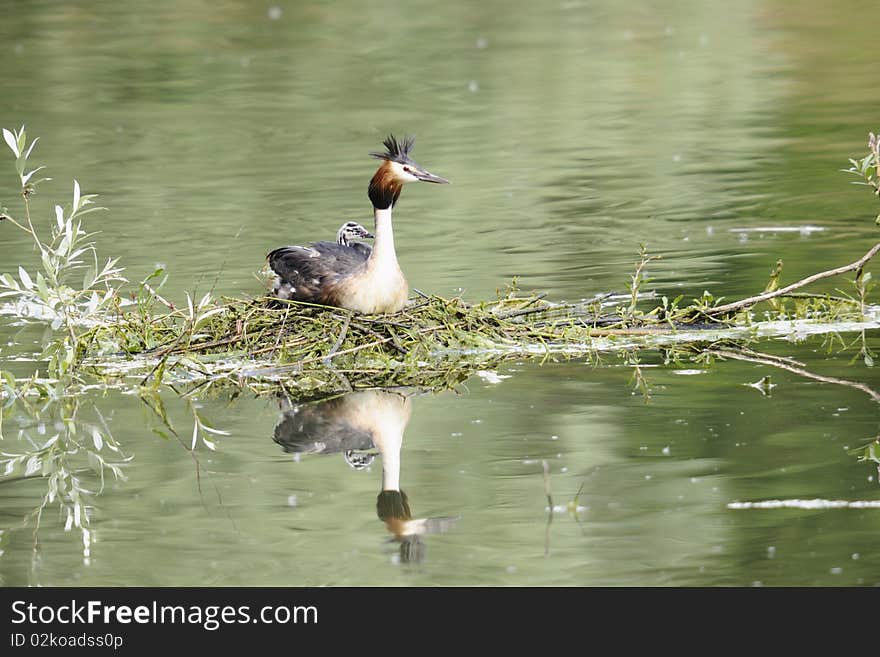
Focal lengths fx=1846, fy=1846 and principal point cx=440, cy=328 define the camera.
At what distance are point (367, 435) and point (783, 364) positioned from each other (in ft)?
8.07

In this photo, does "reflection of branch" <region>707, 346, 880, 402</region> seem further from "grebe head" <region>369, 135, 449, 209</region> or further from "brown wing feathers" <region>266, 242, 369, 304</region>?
"brown wing feathers" <region>266, 242, 369, 304</region>

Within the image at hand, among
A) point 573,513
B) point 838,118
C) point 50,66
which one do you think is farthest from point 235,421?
point 50,66

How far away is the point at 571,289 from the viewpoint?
12023mm

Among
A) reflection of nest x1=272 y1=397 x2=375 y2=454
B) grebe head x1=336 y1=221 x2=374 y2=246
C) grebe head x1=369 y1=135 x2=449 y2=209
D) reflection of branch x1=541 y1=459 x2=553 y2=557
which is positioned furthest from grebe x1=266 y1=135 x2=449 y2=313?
reflection of branch x1=541 y1=459 x2=553 y2=557

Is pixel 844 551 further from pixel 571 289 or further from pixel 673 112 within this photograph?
pixel 673 112

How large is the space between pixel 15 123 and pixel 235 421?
14846mm

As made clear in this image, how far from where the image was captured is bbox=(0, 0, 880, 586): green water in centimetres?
679

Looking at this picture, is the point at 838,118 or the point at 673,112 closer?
the point at 838,118

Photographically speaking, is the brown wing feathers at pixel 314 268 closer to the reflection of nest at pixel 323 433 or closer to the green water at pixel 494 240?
the green water at pixel 494 240

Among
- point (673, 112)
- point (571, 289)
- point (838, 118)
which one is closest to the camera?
point (571, 289)

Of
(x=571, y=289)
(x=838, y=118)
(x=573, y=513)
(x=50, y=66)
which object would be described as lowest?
(x=573, y=513)

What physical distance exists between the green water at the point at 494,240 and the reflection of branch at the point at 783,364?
0.20ft

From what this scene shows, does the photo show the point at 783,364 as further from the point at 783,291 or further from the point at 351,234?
the point at 351,234

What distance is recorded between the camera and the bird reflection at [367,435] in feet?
23.2
